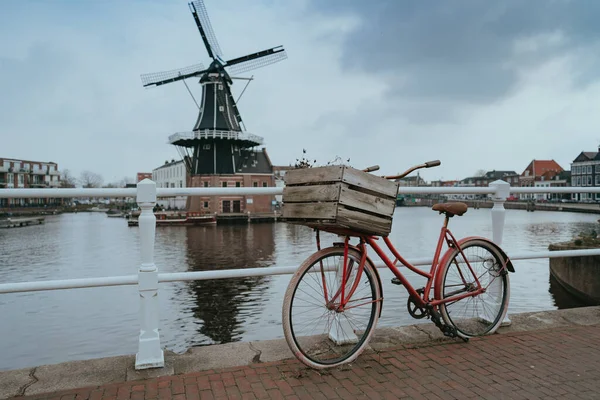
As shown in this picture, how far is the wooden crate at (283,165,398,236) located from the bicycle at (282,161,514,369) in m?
0.20

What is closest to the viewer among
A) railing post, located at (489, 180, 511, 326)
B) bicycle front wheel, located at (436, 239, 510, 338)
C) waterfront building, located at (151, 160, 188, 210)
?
bicycle front wheel, located at (436, 239, 510, 338)

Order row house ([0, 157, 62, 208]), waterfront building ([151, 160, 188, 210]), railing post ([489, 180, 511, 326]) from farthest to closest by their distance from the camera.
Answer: row house ([0, 157, 62, 208]) → waterfront building ([151, 160, 188, 210]) → railing post ([489, 180, 511, 326])

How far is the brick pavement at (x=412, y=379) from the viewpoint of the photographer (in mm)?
2330

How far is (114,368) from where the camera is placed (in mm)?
2625

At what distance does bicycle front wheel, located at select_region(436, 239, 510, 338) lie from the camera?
3.21 metres

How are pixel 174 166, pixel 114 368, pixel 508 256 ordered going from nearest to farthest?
1. pixel 114 368
2. pixel 508 256
3. pixel 174 166

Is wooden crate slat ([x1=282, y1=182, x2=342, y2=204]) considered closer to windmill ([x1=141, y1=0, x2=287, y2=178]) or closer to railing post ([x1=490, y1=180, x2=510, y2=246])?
railing post ([x1=490, y1=180, x2=510, y2=246])

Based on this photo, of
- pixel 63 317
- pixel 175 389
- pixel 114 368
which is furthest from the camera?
pixel 63 317

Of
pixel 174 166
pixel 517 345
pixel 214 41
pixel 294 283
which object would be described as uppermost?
pixel 214 41

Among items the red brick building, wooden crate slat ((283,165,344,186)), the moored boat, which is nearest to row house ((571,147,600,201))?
the red brick building

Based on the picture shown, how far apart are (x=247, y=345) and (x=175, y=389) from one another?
0.73 metres

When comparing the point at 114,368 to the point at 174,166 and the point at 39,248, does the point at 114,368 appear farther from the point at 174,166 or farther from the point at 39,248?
the point at 174,166

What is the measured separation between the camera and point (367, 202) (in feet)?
8.11

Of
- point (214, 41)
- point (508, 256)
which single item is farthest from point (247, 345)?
point (214, 41)
